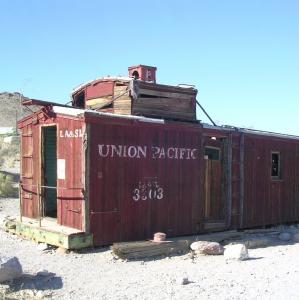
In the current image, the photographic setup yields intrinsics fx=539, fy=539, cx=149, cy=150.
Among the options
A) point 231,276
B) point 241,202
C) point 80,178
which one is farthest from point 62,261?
point 241,202

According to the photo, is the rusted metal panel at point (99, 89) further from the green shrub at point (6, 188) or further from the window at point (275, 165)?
the green shrub at point (6, 188)

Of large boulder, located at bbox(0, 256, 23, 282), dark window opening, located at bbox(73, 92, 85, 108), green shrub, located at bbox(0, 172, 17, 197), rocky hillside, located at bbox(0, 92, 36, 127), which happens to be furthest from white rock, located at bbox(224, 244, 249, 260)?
rocky hillside, located at bbox(0, 92, 36, 127)

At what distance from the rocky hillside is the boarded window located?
172ft

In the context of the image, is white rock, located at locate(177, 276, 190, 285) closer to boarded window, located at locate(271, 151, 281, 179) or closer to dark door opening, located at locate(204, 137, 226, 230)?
dark door opening, located at locate(204, 137, 226, 230)

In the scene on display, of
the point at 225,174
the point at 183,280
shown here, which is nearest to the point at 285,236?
the point at 225,174

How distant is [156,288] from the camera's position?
8.84 m

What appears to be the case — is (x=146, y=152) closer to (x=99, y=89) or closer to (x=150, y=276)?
(x=99, y=89)

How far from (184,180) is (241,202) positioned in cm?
254

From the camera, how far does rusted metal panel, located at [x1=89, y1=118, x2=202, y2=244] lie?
1165 cm

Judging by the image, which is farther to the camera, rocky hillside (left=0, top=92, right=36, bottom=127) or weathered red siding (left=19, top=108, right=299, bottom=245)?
rocky hillside (left=0, top=92, right=36, bottom=127)

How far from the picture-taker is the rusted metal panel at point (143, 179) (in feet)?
38.2

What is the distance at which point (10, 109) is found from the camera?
7338 centimetres

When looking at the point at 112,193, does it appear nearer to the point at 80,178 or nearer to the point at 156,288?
the point at 80,178

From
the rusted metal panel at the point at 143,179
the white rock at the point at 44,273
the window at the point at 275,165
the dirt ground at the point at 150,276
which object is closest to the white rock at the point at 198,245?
the dirt ground at the point at 150,276
